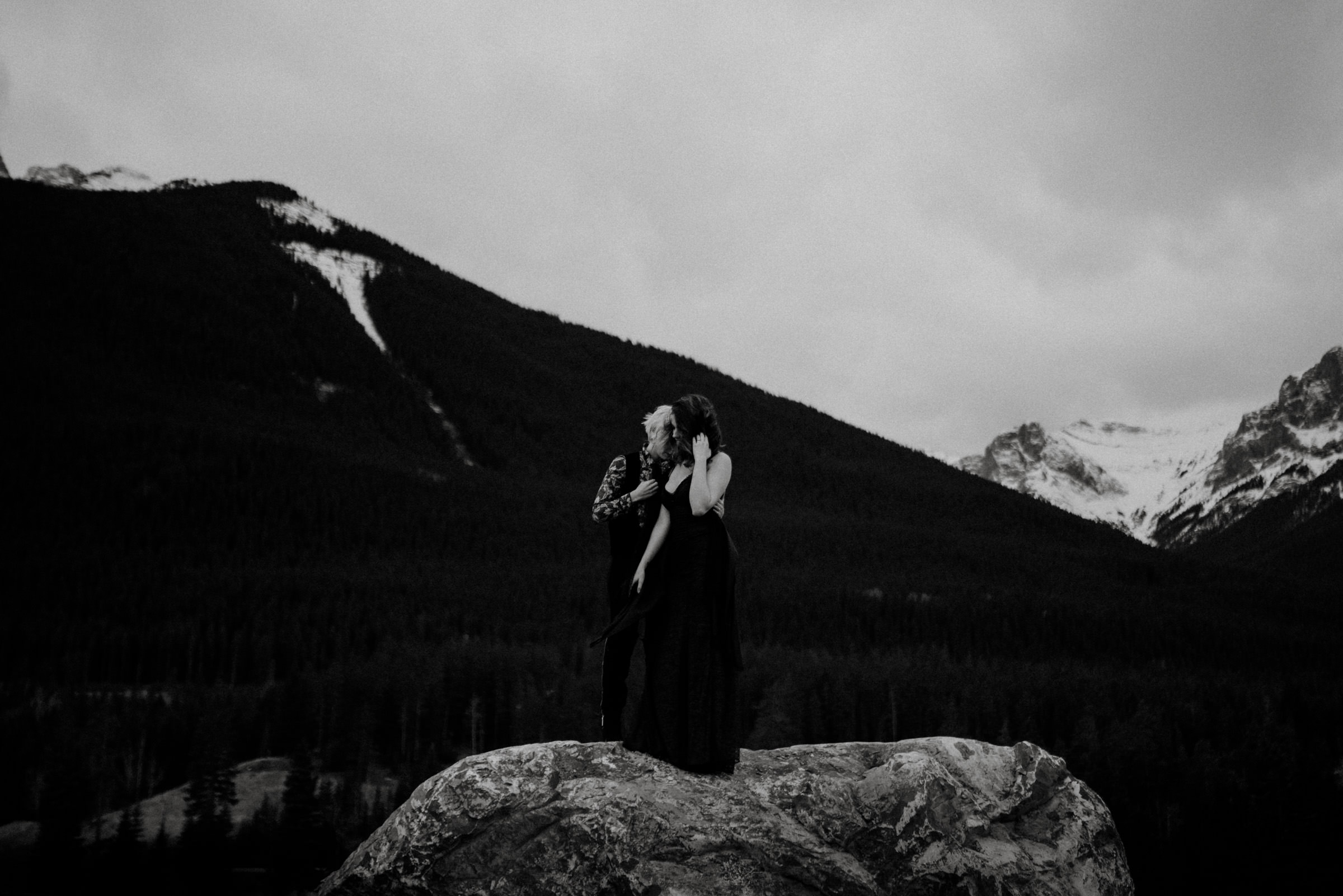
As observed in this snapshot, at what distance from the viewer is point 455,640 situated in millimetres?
111375

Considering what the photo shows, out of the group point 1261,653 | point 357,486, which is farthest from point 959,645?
point 357,486

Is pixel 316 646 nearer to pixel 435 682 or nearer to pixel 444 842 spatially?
pixel 435 682

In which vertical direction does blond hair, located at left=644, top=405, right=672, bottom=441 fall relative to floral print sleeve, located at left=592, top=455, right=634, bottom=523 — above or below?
above

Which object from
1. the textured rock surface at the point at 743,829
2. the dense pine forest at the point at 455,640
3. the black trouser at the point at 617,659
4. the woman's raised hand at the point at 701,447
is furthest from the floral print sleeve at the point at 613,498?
the dense pine forest at the point at 455,640

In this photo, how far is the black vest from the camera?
10766 mm

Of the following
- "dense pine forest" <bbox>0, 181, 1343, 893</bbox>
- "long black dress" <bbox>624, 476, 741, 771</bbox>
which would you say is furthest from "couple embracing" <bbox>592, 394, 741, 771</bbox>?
"dense pine forest" <bbox>0, 181, 1343, 893</bbox>

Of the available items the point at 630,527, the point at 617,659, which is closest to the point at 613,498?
the point at 630,527

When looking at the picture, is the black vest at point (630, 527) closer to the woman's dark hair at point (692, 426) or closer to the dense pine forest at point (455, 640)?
the woman's dark hair at point (692, 426)

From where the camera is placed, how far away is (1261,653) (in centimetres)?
14612

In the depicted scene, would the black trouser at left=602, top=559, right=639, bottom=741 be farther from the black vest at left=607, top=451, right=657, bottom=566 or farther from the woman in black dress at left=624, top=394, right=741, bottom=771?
the woman in black dress at left=624, top=394, right=741, bottom=771

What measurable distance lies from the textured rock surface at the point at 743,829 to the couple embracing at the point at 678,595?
356 millimetres

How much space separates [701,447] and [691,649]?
1.89 m

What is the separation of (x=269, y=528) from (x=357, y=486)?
16.4 m

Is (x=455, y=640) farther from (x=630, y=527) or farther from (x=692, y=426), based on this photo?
(x=692, y=426)
